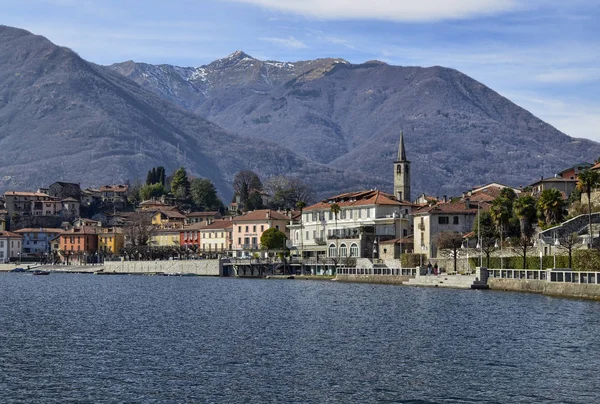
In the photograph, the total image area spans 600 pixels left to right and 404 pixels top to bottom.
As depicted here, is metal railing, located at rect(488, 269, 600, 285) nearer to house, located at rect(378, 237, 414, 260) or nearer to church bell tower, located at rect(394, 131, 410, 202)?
house, located at rect(378, 237, 414, 260)

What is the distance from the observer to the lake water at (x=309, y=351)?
3706 centimetres

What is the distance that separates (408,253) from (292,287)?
18396mm

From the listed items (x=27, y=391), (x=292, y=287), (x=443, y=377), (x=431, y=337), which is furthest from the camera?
(x=292, y=287)

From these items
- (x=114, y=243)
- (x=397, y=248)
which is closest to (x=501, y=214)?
(x=397, y=248)

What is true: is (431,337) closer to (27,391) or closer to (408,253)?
(27,391)

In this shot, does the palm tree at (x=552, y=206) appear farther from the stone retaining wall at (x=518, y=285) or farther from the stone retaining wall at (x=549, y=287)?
the stone retaining wall at (x=549, y=287)

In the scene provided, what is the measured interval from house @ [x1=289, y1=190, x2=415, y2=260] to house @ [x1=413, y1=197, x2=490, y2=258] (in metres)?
10.1

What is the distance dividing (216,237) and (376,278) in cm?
7214

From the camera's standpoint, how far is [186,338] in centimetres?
5291

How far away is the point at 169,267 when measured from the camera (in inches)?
6171

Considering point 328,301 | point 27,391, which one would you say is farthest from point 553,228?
point 27,391

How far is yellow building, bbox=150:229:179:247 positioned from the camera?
7485 inches

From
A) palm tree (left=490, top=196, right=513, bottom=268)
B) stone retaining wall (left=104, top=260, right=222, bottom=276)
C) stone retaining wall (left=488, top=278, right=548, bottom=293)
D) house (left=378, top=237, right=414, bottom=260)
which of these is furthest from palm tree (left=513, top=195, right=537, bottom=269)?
stone retaining wall (left=104, top=260, right=222, bottom=276)

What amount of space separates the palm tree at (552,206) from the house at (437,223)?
1711cm
